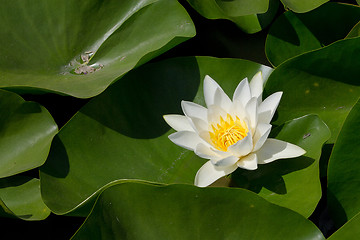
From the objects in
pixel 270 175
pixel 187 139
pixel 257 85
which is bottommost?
pixel 270 175

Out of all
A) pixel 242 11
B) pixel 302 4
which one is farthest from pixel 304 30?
pixel 242 11

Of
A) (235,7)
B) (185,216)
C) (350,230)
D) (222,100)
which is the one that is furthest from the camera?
(235,7)

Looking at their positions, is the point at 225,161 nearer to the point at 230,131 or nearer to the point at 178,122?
the point at 230,131

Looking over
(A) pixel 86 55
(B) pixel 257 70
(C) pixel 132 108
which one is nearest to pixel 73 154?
(C) pixel 132 108

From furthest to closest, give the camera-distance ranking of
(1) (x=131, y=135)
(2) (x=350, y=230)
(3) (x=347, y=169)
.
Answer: (1) (x=131, y=135) < (3) (x=347, y=169) < (2) (x=350, y=230)

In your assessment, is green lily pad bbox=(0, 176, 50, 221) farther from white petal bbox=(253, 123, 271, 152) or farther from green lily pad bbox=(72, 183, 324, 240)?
white petal bbox=(253, 123, 271, 152)

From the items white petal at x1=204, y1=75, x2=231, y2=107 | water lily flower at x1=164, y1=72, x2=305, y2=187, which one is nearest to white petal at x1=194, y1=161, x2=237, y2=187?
water lily flower at x1=164, y1=72, x2=305, y2=187
